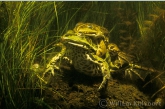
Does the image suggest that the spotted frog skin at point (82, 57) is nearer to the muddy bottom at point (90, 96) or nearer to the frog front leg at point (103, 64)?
the frog front leg at point (103, 64)

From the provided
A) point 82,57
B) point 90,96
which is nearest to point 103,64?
point 82,57

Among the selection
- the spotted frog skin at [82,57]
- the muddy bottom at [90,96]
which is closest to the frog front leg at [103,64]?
the spotted frog skin at [82,57]

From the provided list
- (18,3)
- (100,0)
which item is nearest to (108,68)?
(100,0)

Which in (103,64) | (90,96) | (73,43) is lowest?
(90,96)

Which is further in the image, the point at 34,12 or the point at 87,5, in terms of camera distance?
the point at 87,5

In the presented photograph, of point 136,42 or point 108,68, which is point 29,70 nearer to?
point 108,68

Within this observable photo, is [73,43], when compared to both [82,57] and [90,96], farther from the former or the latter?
[90,96]

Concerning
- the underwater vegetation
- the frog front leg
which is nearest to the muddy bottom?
the underwater vegetation

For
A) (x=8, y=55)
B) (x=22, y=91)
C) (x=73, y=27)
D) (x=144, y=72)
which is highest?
(x=73, y=27)

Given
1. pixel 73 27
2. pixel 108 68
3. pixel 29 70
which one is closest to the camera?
pixel 29 70
